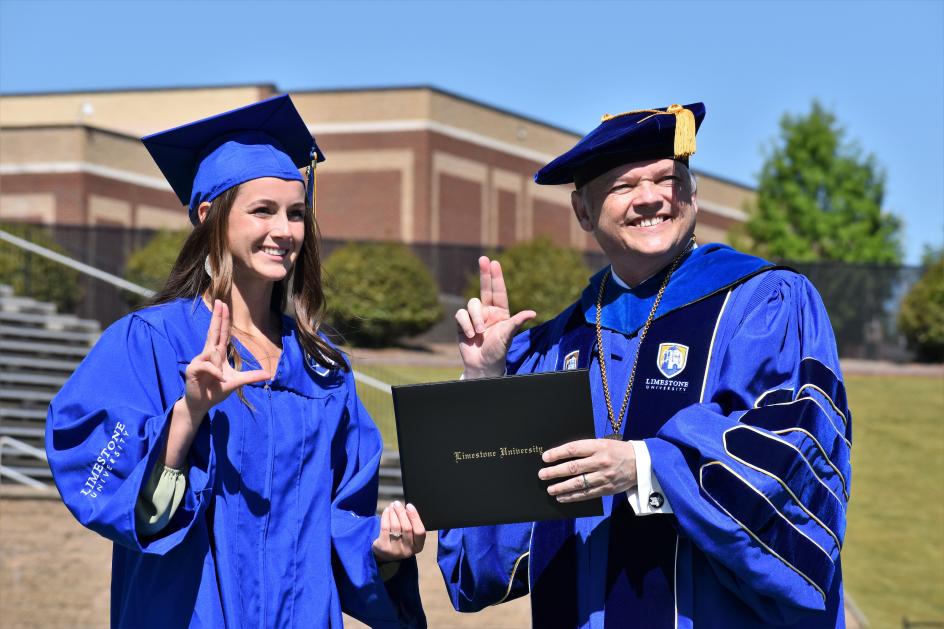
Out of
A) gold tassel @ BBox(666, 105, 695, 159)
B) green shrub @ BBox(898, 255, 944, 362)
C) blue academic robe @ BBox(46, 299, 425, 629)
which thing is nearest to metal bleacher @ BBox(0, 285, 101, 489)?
blue academic robe @ BBox(46, 299, 425, 629)

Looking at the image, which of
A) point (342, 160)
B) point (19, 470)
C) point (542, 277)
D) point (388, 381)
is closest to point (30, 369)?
point (19, 470)

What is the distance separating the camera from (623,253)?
3.98 m

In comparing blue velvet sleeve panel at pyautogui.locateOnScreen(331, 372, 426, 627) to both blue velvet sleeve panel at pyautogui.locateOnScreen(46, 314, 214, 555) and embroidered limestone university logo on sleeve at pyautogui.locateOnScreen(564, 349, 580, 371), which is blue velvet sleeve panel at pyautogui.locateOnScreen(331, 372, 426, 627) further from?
embroidered limestone university logo on sleeve at pyautogui.locateOnScreen(564, 349, 580, 371)

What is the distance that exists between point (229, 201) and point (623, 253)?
124 cm

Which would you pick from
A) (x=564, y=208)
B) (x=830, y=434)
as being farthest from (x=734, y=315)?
(x=564, y=208)

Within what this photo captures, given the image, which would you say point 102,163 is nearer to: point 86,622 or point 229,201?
point 86,622

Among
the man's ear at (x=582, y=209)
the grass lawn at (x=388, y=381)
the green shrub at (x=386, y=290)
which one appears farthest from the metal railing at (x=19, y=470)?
the man's ear at (x=582, y=209)

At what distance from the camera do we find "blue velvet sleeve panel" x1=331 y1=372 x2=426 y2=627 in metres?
3.81

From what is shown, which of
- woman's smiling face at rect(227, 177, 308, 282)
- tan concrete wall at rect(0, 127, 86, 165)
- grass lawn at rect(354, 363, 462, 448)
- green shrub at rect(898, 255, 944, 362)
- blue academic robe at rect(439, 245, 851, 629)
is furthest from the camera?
tan concrete wall at rect(0, 127, 86, 165)

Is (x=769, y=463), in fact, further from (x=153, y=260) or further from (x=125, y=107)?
(x=125, y=107)

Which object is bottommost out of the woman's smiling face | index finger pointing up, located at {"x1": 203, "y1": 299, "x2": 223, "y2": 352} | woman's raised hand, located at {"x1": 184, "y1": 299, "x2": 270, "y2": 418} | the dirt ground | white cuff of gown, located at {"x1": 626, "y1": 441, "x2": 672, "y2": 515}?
the dirt ground

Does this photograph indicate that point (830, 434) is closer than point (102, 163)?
Yes

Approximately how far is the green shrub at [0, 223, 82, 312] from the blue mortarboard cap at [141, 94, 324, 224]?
659 inches

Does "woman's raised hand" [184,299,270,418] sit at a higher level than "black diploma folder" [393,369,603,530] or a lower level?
higher
